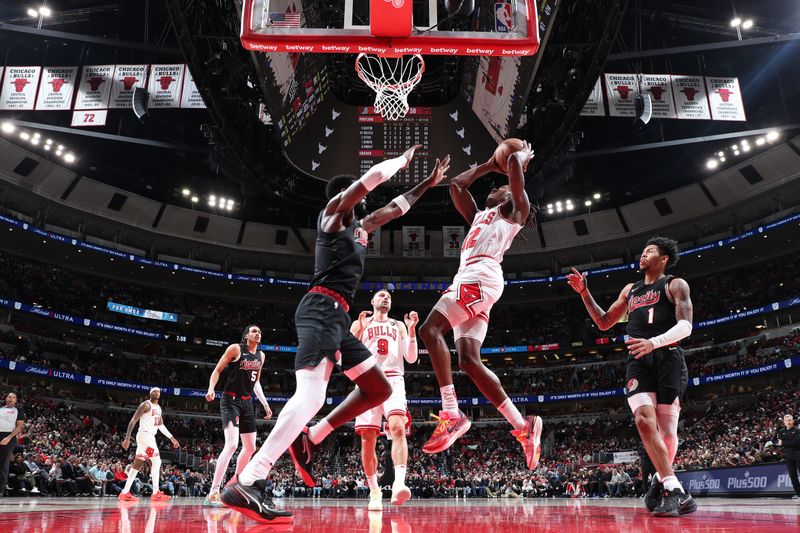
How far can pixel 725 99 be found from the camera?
54.6 feet

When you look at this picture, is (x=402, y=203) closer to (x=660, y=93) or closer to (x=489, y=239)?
(x=489, y=239)

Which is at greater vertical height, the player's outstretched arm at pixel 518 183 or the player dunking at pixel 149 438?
the player's outstretched arm at pixel 518 183

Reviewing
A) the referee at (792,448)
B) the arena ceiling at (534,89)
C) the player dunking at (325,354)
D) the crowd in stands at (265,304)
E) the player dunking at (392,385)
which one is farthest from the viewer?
the crowd in stands at (265,304)

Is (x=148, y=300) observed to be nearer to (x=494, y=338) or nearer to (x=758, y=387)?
(x=494, y=338)

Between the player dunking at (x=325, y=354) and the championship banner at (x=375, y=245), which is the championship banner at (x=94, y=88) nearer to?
the player dunking at (x=325, y=354)

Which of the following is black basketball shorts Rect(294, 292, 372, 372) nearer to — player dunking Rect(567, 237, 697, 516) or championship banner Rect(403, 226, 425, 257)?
player dunking Rect(567, 237, 697, 516)

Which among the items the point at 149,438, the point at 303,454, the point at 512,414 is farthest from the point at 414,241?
the point at 303,454

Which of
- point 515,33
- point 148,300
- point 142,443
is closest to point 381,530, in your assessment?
point 515,33

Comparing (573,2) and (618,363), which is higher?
(573,2)

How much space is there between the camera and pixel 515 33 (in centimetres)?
795

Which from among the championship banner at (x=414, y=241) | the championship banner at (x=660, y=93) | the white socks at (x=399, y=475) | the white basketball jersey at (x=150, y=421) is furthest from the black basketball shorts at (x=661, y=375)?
the championship banner at (x=414, y=241)

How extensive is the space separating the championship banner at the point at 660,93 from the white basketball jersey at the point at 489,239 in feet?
45.4

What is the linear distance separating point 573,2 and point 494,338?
24.4 meters

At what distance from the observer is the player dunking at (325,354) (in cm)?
374
